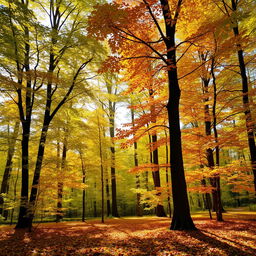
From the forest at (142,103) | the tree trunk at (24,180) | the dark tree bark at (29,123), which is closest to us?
the forest at (142,103)

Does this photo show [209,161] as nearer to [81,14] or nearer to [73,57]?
[73,57]

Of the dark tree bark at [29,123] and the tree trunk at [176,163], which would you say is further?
the dark tree bark at [29,123]

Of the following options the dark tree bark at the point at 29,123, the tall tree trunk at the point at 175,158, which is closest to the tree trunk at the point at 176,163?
the tall tree trunk at the point at 175,158

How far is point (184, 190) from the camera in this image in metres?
6.06

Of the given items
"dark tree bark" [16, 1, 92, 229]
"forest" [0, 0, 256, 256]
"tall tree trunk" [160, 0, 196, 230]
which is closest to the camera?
"forest" [0, 0, 256, 256]

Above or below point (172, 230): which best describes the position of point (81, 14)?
above

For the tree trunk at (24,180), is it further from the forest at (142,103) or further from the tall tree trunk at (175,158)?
the tall tree trunk at (175,158)

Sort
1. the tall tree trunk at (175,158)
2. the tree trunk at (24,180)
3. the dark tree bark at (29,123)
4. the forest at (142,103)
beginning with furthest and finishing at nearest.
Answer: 1. the tree trunk at (24,180)
2. the dark tree bark at (29,123)
3. the tall tree trunk at (175,158)
4. the forest at (142,103)

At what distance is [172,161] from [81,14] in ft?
35.6

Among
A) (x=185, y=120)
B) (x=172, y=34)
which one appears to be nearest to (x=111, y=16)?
(x=172, y=34)

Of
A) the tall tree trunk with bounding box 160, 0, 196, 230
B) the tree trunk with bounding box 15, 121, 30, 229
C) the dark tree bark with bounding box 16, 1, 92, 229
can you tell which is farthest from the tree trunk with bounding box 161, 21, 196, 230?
the tree trunk with bounding box 15, 121, 30, 229

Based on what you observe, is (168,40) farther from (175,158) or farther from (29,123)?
(29,123)

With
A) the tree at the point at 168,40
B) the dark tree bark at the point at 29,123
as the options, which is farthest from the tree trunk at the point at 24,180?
the tree at the point at 168,40

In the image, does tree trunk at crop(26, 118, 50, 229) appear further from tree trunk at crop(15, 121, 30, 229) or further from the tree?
the tree
